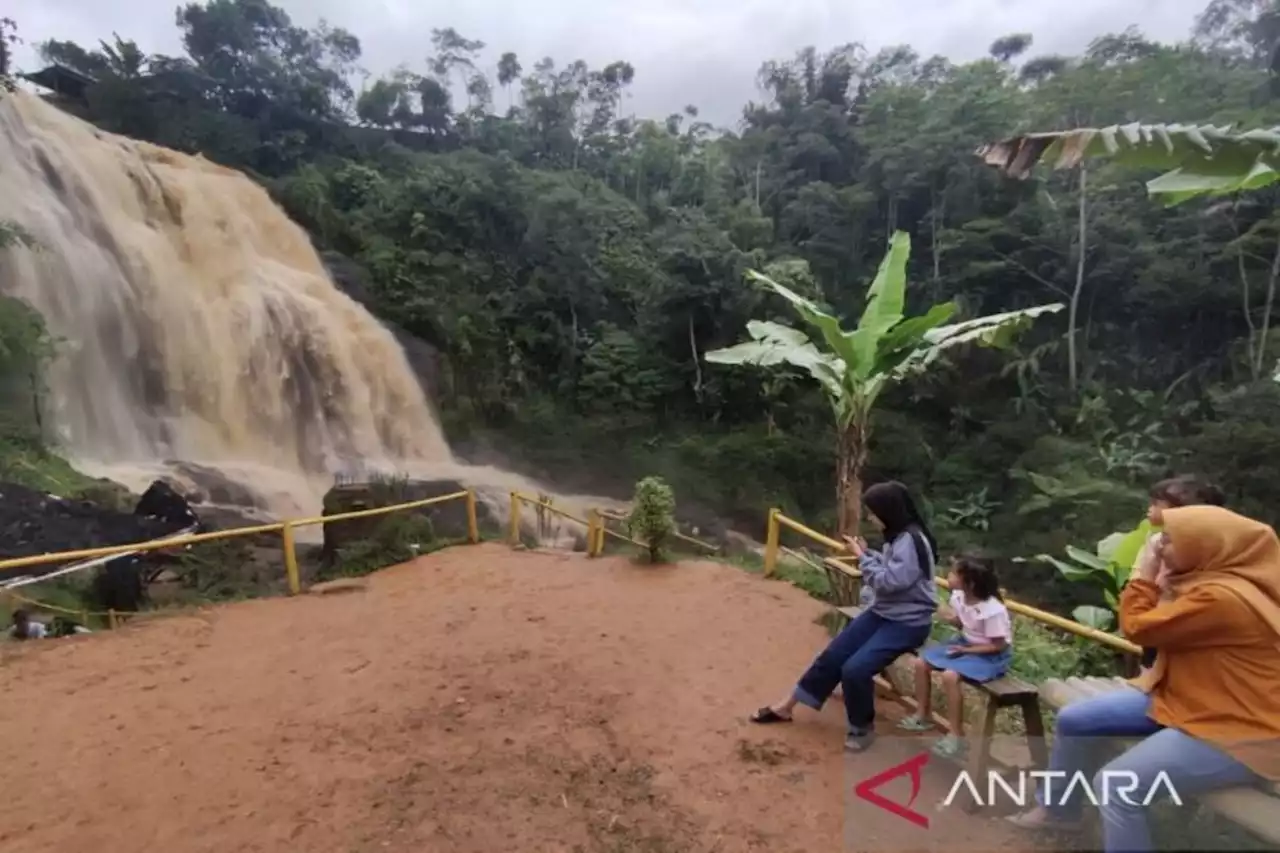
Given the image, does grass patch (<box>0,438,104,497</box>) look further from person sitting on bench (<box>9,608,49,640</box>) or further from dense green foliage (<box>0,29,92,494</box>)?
person sitting on bench (<box>9,608,49,640</box>)

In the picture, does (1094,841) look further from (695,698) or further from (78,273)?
(78,273)

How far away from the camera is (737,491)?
18562 mm

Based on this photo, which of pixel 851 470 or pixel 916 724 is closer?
pixel 916 724

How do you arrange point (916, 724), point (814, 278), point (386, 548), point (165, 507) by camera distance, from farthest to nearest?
point (814, 278)
point (165, 507)
point (386, 548)
point (916, 724)

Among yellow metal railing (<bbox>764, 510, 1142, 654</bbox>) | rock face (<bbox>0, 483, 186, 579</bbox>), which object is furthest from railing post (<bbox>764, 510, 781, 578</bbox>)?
rock face (<bbox>0, 483, 186, 579</bbox>)

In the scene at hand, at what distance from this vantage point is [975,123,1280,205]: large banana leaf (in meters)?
3.15

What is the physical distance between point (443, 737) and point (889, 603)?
219cm

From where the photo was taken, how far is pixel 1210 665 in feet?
7.57

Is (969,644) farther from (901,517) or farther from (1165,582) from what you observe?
(1165,582)

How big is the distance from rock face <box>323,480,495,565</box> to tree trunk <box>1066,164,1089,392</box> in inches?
592

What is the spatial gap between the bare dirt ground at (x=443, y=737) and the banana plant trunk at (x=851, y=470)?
0.74 m

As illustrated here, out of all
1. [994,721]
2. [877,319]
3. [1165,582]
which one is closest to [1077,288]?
[877,319]

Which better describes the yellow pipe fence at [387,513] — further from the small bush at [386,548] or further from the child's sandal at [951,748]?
the child's sandal at [951,748]

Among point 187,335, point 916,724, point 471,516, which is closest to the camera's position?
point 916,724
